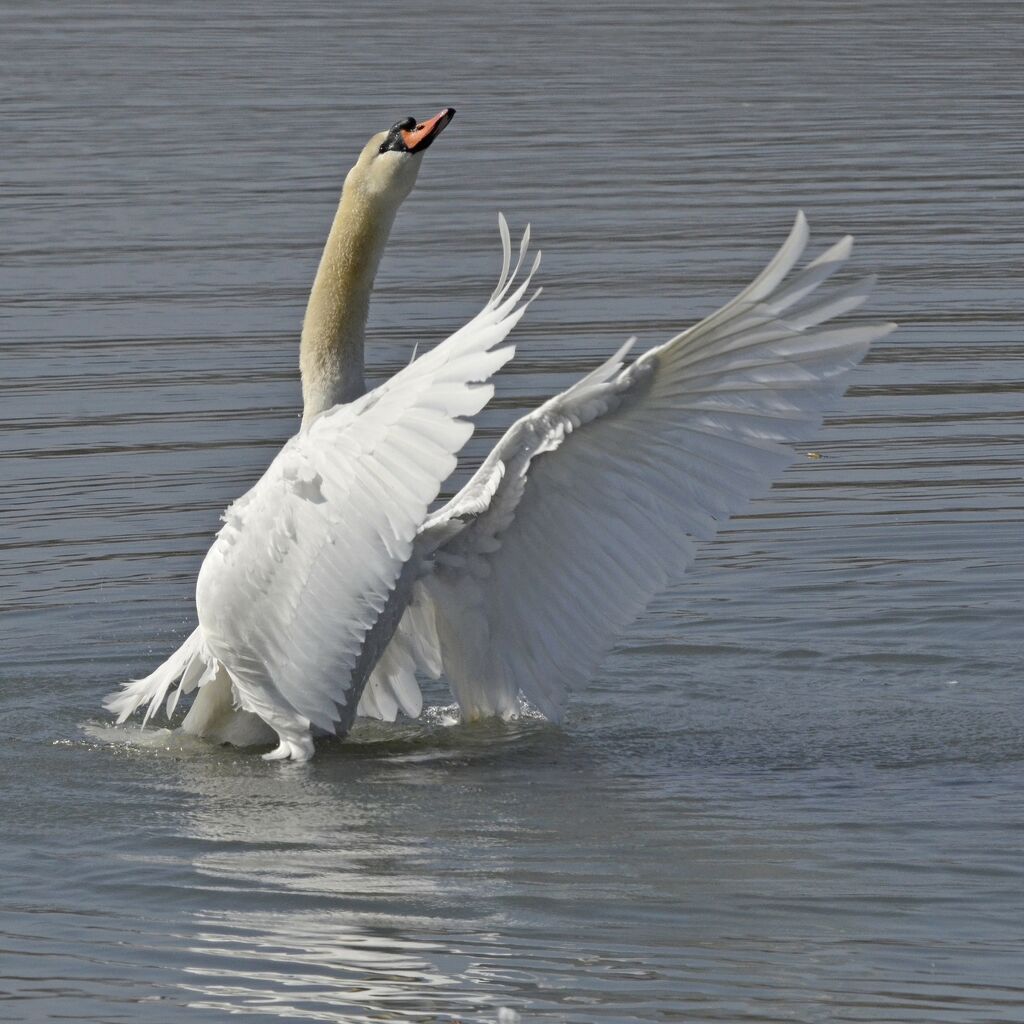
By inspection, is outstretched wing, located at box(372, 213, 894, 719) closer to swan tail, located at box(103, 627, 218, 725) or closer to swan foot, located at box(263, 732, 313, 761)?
swan foot, located at box(263, 732, 313, 761)

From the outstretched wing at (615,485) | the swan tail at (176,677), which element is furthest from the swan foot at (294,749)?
the outstretched wing at (615,485)

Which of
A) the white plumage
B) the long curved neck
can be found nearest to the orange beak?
the long curved neck

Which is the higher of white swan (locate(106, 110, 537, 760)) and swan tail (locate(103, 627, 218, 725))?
white swan (locate(106, 110, 537, 760))

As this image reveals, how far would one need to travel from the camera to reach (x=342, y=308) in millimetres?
8086

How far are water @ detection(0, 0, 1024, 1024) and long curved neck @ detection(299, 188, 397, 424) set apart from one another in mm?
1297

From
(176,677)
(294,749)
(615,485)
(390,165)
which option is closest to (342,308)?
(390,165)

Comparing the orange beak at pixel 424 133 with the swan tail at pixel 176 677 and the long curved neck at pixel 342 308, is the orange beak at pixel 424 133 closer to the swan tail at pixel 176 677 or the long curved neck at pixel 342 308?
the long curved neck at pixel 342 308

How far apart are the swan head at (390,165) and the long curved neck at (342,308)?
0.13 feet

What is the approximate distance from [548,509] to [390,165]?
1.41 meters

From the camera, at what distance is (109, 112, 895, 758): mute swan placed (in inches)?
278

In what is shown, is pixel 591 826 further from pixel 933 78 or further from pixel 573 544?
pixel 933 78

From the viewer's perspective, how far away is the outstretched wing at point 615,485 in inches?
279

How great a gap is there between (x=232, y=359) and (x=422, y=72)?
11626 millimetres

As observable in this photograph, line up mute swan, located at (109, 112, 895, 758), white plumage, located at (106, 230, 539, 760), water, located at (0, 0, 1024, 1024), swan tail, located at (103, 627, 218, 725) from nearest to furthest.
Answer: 1. water, located at (0, 0, 1024, 1024)
2. white plumage, located at (106, 230, 539, 760)
3. mute swan, located at (109, 112, 895, 758)
4. swan tail, located at (103, 627, 218, 725)
